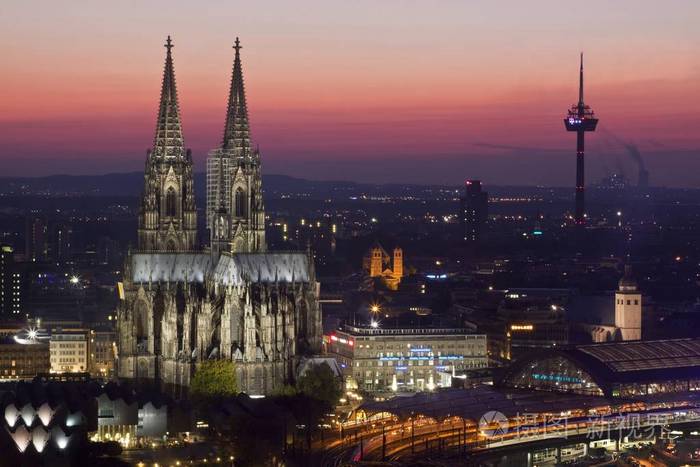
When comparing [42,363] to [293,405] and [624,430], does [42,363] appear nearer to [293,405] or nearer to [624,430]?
[293,405]

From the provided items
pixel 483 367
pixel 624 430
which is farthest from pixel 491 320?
pixel 624 430

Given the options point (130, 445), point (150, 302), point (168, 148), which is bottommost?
point (130, 445)

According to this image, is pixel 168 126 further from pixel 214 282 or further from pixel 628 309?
pixel 628 309

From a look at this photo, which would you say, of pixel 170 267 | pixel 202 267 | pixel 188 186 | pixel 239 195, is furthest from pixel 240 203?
pixel 170 267

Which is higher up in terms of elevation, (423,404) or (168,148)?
(168,148)

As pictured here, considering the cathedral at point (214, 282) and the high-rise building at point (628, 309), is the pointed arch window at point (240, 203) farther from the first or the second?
the high-rise building at point (628, 309)

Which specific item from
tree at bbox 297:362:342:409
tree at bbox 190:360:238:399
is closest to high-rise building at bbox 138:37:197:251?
tree at bbox 190:360:238:399
